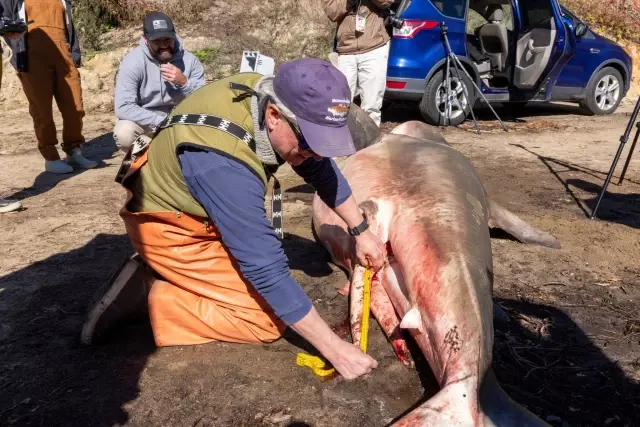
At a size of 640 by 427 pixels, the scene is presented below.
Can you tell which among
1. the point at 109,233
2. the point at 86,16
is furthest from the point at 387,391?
the point at 86,16

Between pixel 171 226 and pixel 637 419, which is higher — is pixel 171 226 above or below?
above

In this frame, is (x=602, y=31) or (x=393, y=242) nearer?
(x=393, y=242)

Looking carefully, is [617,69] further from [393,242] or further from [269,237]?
[269,237]

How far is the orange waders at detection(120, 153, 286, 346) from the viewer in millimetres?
3412

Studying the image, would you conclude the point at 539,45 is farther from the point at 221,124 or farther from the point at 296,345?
the point at 221,124

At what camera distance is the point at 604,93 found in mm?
11430

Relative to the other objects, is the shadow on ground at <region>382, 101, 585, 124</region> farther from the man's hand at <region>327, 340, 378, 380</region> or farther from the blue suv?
the man's hand at <region>327, 340, 378, 380</region>

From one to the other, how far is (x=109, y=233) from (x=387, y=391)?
2979 mm

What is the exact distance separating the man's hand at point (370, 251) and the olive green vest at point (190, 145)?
74 cm

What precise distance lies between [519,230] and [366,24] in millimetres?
3897

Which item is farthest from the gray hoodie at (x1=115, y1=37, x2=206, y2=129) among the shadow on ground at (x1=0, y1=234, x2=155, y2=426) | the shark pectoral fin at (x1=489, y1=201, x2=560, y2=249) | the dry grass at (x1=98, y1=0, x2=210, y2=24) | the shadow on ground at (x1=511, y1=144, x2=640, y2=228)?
the dry grass at (x1=98, y1=0, x2=210, y2=24)

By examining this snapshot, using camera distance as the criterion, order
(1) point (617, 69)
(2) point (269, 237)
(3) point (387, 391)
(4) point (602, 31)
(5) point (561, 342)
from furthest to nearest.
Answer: (4) point (602, 31) → (1) point (617, 69) → (5) point (561, 342) → (3) point (387, 391) → (2) point (269, 237)

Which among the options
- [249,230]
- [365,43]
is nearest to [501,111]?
[365,43]

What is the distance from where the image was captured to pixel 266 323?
3.48m
